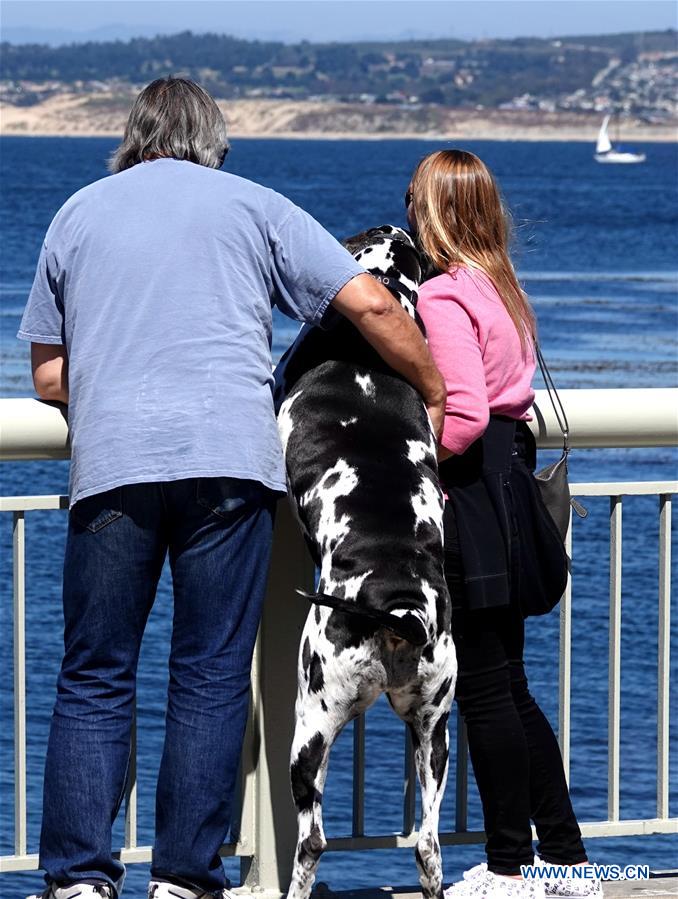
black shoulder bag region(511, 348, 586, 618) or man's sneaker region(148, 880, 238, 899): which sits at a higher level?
black shoulder bag region(511, 348, 586, 618)

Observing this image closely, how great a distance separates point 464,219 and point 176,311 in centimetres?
Answer: 75

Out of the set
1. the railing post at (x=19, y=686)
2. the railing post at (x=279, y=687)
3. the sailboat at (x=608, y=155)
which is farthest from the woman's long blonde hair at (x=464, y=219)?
the sailboat at (x=608, y=155)

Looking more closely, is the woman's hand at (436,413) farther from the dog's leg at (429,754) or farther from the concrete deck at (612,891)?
the concrete deck at (612,891)

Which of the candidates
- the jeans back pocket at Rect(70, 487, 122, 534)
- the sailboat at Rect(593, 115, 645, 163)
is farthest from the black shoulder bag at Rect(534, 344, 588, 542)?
the sailboat at Rect(593, 115, 645, 163)

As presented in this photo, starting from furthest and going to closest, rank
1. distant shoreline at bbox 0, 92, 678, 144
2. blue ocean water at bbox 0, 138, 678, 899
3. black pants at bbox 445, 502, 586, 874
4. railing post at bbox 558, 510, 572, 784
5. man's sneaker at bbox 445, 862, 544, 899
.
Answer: distant shoreline at bbox 0, 92, 678, 144, blue ocean water at bbox 0, 138, 678, 899, railing post at bbox 558, 510, 572, 784, man's sneaker at bbox 445, 862, 544, 899, black pants at bbox 445, 502, 586, 874

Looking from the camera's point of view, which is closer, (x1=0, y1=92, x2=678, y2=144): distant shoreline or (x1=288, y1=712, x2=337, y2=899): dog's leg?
(x1=288, y1=712, x2=337, y2=899): dog's leg

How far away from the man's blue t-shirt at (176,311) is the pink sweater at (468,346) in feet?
0.96

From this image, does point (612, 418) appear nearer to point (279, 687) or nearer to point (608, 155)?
point (279, 687)

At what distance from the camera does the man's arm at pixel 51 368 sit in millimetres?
3350

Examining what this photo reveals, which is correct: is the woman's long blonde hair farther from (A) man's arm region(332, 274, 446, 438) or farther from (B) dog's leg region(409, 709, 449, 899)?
(B) dog's leg region(409, 709, 449, 899)

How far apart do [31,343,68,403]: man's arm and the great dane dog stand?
1.62ft

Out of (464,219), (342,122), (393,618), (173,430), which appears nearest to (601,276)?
(464,219)

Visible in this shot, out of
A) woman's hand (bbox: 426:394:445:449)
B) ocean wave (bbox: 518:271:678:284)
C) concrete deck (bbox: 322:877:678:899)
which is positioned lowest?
ocean wave (bbox: 518:271:678:284)

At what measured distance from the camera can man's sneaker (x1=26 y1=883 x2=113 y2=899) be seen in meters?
3.26
